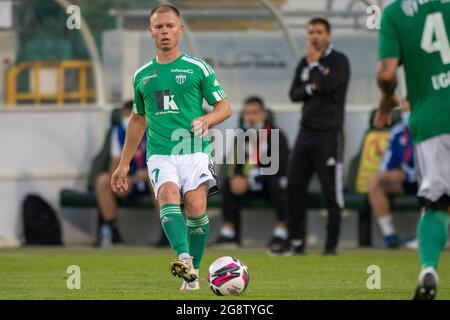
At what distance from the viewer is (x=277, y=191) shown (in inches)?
664

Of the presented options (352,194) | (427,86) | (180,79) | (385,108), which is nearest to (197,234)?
(180,79)

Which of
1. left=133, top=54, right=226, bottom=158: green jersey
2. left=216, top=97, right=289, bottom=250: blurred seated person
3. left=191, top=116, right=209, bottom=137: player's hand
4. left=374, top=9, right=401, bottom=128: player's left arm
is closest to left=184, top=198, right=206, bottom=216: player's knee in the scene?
left=133, top=54, right=226, bottom=158: green jersey

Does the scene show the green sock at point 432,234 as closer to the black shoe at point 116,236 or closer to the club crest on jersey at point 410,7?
the club crest on jersey at point 410,7

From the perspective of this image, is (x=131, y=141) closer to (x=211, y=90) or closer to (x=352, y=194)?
(x=211, y=90)

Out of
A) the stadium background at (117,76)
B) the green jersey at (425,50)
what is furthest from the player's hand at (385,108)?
the stadium background at (117,76)

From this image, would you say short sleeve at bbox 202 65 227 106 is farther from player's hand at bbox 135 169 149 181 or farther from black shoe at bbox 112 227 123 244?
black shoe at bbox 112 227 123 244

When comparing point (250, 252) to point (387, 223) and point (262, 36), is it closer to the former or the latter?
point (387, 223)

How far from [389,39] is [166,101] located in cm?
240

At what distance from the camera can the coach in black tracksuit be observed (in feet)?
49.4

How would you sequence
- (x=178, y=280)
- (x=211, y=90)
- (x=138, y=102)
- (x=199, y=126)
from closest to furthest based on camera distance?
1. (x=199, y=126)
2. (x=211, y=90)
3. (x=138, y=102)
4. (x=178, y=280)

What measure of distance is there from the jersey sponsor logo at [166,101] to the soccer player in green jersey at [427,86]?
2.26 metres

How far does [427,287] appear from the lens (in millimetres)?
8047

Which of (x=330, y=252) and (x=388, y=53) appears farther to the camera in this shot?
(x=330, y=252)

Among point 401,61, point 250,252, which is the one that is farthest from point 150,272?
point 401,61
